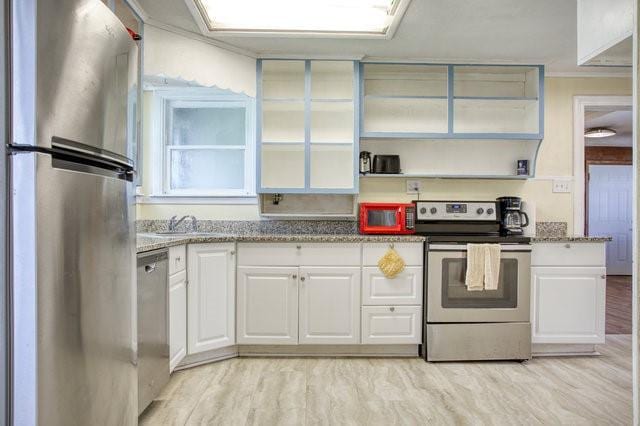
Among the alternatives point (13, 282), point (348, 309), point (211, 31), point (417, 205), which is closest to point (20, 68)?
point (13, 282)

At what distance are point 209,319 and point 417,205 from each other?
1.77 meters

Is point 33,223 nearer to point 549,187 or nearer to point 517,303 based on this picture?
point 517,303

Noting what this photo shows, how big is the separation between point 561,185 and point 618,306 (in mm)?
2086

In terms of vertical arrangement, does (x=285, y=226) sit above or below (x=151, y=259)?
above

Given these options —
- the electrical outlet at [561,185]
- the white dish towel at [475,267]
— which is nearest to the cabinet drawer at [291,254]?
the white dish towel at [475,267]

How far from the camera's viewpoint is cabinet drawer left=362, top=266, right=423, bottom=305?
292 cm

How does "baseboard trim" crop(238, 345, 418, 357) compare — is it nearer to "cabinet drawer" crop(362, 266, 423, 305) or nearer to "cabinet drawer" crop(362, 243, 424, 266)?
"cabinet drawer" crop(362, 266, 423, 305)

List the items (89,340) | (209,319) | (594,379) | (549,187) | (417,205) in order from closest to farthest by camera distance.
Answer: (89,340) → (594,379) → (209,319) → (417,205) → (549,187)

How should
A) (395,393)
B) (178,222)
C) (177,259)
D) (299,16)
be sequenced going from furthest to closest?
(178,222)
(299,16)
(177,259)
(395,393)

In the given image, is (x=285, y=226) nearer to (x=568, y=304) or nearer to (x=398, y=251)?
(x=398, y=251)

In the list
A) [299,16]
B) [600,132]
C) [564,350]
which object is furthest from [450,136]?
[600,132]

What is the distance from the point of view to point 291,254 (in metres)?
2.90

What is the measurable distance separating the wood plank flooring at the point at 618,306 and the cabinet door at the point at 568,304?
0.88 metres

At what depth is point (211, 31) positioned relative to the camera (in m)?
2.77
